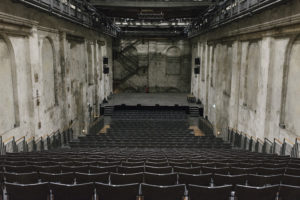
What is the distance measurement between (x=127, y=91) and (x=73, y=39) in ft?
64.6

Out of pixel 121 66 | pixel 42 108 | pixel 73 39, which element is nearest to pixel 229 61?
pixel 73 39

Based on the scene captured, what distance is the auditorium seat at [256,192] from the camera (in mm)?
4422

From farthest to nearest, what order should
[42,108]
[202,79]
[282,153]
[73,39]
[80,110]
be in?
[202,79], [80,110], [73,39], [42,108], [282,153]

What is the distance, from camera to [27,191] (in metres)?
4.50

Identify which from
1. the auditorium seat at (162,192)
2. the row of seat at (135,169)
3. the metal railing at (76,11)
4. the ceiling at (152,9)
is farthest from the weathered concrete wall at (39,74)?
the auditorium seat at (162,192)

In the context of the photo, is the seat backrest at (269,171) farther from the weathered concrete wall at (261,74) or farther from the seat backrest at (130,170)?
the weathered concrete wall at (261,74)

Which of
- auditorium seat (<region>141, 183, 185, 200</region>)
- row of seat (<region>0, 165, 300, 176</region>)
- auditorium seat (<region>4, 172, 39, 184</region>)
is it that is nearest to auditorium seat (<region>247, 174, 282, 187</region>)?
row of seat (<region>0, 165, 300, 176</region>)

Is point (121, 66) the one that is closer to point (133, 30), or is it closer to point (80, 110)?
point (133, 30)

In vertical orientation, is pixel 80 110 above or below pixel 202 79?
below

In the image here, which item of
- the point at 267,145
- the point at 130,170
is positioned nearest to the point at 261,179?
the point at 130,170

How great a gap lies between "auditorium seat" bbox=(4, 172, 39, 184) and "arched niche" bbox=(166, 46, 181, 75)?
108ft

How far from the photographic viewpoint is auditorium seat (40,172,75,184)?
529 centimetres

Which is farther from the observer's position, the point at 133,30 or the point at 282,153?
the point at 133,30

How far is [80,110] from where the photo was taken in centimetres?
2075
